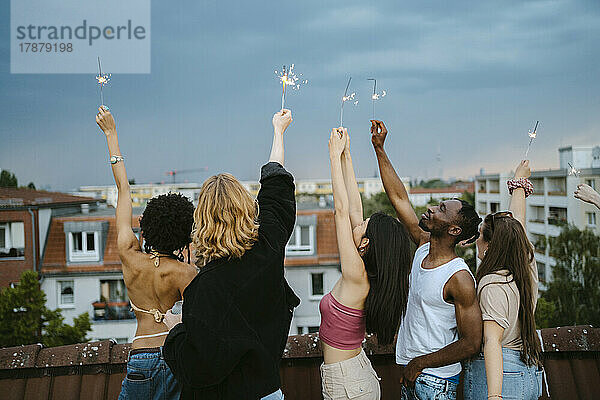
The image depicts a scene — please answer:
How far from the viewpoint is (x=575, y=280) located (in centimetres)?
1355

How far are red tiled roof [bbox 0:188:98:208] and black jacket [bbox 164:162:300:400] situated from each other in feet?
37.5

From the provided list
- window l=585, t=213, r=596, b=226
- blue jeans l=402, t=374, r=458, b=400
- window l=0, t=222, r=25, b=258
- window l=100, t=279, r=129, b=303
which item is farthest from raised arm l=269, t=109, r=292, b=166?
window l=585, t=213, r=596, b=226

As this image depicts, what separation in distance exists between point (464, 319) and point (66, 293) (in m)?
12.5

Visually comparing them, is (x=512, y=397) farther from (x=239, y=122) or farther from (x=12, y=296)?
(x=239, y=122)

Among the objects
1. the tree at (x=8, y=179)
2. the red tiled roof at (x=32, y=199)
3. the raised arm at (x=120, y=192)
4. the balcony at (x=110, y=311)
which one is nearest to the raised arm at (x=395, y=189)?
the raised arm at (x=120, y=192)

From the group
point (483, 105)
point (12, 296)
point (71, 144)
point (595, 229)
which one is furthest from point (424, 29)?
point (12, 296)

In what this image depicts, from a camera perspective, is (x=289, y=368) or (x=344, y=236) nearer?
(x=344, y=236)

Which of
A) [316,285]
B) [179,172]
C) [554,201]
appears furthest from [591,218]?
[179,172]

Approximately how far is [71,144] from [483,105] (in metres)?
17.1

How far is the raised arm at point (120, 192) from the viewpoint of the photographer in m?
1.22

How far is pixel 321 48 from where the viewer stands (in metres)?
24.9

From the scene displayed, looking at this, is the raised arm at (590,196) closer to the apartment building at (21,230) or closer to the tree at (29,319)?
the tree at (29,319)

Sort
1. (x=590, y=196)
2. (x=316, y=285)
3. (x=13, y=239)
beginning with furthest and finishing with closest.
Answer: (x=13, y=239) < (x=316, y=285) < (x=590, y=196)

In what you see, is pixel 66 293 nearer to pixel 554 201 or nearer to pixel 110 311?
pixel 110 311
